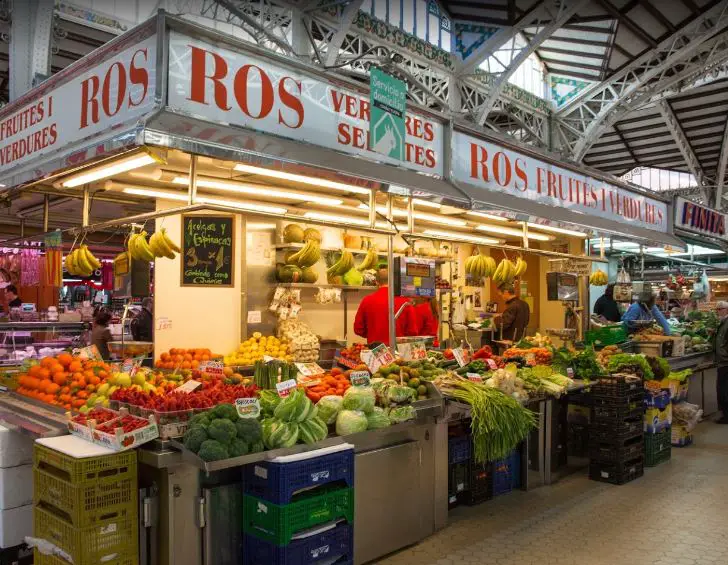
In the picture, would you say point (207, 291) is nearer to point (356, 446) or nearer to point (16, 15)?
point (16, 15)

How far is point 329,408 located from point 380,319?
3.51 metres

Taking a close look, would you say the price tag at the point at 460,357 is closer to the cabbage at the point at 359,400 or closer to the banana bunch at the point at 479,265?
the banana bunch at the point at 479,265

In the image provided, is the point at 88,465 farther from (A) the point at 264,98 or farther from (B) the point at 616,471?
(B) the point at 616,471

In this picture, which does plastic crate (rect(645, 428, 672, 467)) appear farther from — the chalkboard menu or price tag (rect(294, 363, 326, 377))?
the chalkboard menu

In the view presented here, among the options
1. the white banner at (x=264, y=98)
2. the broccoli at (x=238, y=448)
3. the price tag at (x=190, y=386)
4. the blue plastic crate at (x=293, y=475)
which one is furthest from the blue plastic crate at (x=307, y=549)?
the white banner at (x=264, y=98)

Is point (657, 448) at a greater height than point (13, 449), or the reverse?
point (13, 449)

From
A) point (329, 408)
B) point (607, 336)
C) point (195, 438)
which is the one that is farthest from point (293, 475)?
point (607, 336)

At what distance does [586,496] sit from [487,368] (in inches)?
57.1

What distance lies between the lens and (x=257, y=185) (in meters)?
6.11

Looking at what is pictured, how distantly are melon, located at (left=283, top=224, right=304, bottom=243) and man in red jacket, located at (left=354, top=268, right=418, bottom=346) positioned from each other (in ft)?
3.95

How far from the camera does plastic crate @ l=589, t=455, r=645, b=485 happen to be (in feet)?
20.1

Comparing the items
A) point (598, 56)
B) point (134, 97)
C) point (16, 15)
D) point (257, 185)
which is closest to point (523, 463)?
point (257, 185)

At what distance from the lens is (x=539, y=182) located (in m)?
6.71

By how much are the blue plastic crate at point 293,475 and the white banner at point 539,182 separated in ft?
9.75
